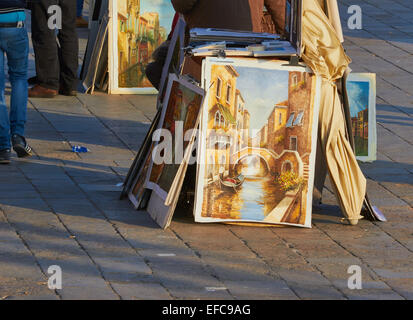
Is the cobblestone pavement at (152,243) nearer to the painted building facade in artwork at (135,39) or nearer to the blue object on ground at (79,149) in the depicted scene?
the blue object on ground at (79,149)

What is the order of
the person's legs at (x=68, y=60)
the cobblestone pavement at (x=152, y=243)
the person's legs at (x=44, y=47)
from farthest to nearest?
the person's legs at (x=68, y=60)
the person's legs at (x=44, y=47)
the cobblestone pavement at (x=152, y=243)

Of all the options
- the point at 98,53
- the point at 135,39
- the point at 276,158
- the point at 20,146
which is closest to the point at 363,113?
the point at 276,158

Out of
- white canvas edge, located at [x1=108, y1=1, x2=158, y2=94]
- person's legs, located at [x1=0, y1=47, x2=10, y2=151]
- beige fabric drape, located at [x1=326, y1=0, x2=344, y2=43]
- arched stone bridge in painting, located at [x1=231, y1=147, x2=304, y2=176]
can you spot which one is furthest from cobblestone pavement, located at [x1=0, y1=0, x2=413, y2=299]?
white canvas edge, located at [x1=108, y1=1, x2=158, y2=94]

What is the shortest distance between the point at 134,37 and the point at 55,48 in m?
0.87

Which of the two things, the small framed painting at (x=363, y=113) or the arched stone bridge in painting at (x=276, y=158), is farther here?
the small framed painting at (x=363, y=113)

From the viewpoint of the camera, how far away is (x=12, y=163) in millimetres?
7770

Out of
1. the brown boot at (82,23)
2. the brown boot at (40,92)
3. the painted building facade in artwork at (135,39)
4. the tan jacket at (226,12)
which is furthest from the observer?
the brown boot at (82,23)

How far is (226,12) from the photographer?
710 centimetres

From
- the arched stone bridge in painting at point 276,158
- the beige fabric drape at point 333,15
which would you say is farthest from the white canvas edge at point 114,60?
the arched stone bridge in painting at point 276,158

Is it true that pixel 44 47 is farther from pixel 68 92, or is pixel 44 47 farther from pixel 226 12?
pixel 226 12

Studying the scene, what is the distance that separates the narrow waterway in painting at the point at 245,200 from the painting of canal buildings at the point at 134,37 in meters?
4.37

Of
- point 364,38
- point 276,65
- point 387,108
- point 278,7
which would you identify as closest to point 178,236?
point 276,65

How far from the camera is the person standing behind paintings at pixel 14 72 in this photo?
7.68 m

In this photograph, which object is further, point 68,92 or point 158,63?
point 68,92
